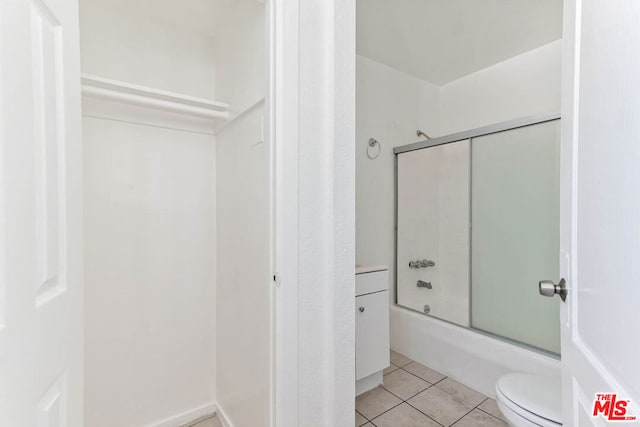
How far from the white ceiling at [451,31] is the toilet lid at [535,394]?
219 cm

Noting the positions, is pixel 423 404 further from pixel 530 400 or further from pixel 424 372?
pixel 530 400

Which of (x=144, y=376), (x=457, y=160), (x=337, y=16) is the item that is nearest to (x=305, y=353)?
(x=144, y=376)

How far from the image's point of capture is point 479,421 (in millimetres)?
1706

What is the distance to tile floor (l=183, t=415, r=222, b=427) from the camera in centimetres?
175

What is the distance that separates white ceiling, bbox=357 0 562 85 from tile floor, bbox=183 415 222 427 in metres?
2.74

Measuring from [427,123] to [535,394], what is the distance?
240 centimetres

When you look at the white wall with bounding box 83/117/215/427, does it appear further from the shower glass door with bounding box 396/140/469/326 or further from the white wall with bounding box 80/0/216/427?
the shower glass door with bounding box 396/140/469/326

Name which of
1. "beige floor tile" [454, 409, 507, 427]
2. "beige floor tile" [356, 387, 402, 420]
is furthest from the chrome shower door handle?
"beige floor tile" [356, 387, 402, 420]

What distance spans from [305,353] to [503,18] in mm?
2490

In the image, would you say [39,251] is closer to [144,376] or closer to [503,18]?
[144,376]

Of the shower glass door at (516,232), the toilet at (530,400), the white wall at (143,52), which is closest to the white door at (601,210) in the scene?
the toilet at (530,400)

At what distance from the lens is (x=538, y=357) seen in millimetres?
1817

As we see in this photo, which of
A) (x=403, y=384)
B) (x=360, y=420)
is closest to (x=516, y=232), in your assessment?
(x=403, y=384)

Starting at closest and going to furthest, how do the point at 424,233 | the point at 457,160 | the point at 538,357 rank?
the point at 538,357, the point at 457,160, the point at 424,233
